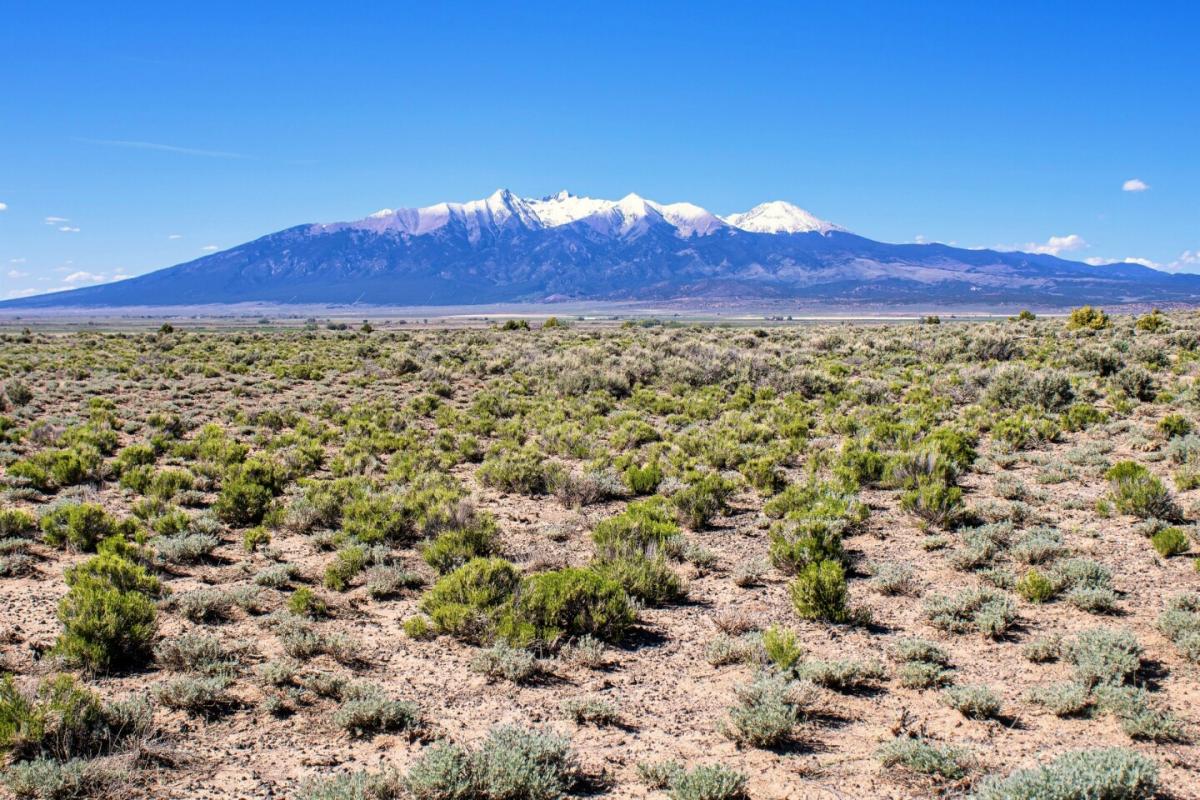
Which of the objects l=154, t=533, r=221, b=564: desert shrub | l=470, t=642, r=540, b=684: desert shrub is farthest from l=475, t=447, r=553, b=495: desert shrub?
l=470, t=642, r=540, b=684: desert shrub

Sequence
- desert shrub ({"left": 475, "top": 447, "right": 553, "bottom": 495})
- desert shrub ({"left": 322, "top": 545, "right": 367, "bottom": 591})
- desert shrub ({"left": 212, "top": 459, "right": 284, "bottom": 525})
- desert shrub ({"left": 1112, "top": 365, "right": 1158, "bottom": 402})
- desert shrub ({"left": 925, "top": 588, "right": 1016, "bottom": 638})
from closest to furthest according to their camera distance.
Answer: desert shrub ({"left": 925, "top": 588, "right": 1016, "bottom": 638}) < desert shrub ({"left": 322, "top": 545, "right": 367, "bottom": 591}) < desert shrub ({"left": 212, "top": 459, "right": 284, "bottom": 525}) < desert shrub ({"left": 475, "top": 447, "right": 553, "bottom": 495}) < desert shrub ({"left": 1112, "top": 365, "right": 1158, "bottom": 402})

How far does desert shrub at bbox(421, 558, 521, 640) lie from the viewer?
673cm

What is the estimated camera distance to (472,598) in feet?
22.9

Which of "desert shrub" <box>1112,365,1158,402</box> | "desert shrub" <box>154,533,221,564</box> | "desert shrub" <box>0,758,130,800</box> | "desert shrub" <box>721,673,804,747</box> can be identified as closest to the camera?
"desert shrub" <box>0,758,130,800</box>

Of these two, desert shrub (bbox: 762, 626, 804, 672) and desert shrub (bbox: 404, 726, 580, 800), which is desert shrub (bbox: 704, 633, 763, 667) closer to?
desert shrub (bbox: 762, 626, 804, 672)

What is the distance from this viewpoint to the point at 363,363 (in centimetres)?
3000

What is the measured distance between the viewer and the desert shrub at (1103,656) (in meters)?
5.54

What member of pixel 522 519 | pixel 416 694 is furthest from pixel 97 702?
pixel 522 519

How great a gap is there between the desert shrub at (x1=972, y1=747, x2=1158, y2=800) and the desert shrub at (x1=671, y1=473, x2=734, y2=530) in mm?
6050

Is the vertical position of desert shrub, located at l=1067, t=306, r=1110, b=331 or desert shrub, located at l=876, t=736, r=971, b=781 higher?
desert shrub, located at l=1067, t=306, r=1110, b=331

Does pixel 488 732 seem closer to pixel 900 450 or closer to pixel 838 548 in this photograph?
pixel 838 548

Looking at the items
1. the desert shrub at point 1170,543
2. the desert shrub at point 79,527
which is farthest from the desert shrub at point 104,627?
the desert shrub at point 1170,543

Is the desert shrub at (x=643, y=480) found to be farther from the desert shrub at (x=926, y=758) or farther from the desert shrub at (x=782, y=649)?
the desert shrub at (x=926, y=758)

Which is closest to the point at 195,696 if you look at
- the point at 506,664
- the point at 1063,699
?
the point at 506,664
